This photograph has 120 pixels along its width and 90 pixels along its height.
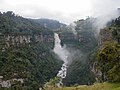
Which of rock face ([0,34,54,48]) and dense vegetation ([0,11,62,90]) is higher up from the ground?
rock face ([0,34,54,48])

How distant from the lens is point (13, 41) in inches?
6560

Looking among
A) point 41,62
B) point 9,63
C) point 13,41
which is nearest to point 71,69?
point 41,62

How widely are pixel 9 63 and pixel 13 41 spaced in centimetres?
2939

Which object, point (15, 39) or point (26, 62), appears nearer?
point (26, 62)

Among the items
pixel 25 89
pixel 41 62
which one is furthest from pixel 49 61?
pixel 25 89

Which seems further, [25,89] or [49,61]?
[49,61]

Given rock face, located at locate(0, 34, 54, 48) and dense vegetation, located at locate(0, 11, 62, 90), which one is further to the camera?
rock face, located at locate(0, 34, 54, 48)

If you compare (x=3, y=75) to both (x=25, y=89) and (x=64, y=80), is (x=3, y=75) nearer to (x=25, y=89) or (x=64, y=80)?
(x=25, y=89)

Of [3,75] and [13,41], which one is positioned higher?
[13,41]

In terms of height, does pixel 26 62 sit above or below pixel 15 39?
below

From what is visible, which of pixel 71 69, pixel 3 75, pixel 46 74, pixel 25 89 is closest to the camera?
pixel 25 89

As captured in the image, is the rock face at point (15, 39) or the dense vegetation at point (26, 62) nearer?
the dense vegetation at point (26, 62)

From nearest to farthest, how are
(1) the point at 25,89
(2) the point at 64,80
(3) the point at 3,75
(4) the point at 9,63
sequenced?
1. (1) the point at 25,89
2. (3) the point at 3,75
3. (4) the point at 9,63
4. (2) the point at 64,80

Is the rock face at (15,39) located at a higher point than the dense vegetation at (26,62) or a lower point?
higher
